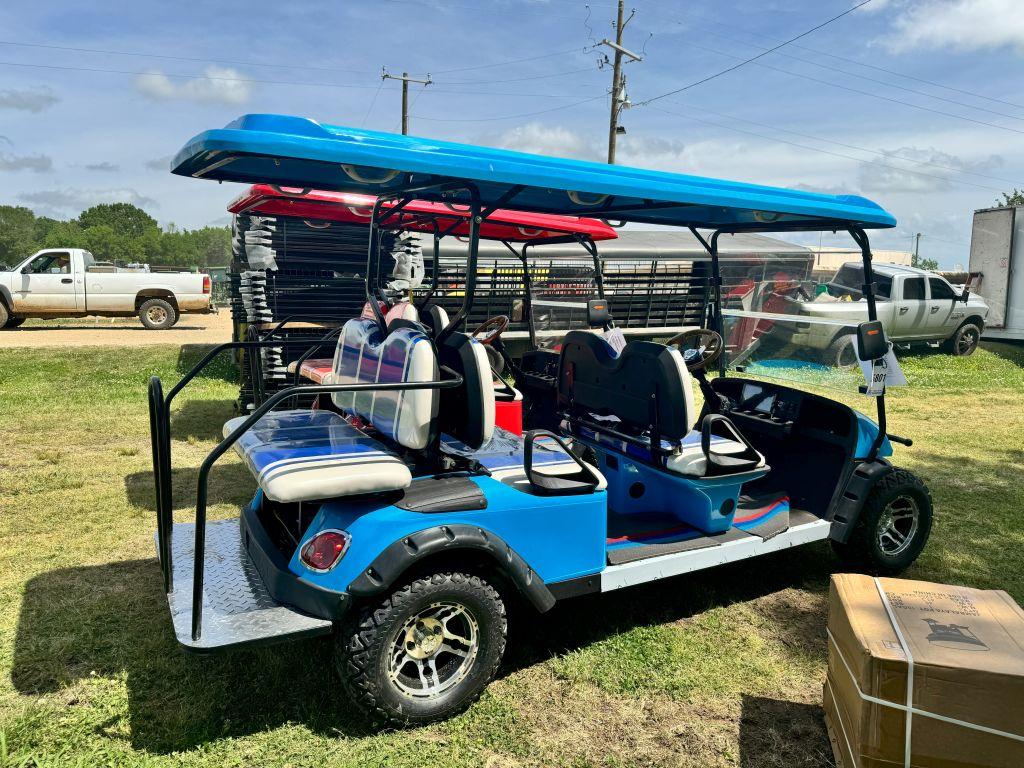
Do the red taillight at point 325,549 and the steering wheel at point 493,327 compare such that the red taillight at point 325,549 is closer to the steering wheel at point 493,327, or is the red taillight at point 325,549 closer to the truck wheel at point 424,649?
the truck wheel at point 424,649

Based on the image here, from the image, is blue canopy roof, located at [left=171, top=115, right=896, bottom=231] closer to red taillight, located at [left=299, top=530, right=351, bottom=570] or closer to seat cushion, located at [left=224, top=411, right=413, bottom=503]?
seat cushion, located at [left=224, top=411, right=413, bottom=503]

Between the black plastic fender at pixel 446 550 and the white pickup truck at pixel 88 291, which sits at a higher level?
the white pickup truck at pixel 88 291

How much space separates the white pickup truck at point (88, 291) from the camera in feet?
49.9

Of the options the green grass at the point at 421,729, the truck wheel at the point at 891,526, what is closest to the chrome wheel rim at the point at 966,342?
the green grass at the point at 421,729

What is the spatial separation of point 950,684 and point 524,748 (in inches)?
55.4

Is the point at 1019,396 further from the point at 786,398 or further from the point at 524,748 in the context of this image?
the point at 524,748

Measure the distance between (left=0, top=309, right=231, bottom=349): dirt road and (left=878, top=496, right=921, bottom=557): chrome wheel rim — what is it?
11.7 m

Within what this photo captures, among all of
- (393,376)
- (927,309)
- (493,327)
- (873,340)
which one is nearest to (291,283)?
(493,327)

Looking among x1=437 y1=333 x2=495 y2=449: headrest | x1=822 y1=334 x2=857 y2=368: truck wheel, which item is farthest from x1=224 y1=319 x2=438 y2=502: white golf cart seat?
x1=822 y1=334 x2=857 y2=368: truck wheel

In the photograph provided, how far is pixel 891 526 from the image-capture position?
4.25 m

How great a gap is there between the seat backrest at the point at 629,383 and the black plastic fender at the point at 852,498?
3.52 ft

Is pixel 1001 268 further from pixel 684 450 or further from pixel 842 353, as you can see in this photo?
pixel 684 450

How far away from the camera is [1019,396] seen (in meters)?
10.7

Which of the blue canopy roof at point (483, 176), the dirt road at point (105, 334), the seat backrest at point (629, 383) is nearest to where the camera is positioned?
the blue canopy roof at point (483, 176)
